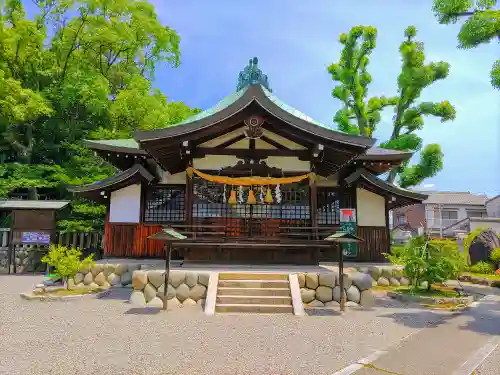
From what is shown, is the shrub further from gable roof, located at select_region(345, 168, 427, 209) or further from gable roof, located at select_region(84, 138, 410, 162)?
gable roof, located at select_region(84, 138, 410, 162)

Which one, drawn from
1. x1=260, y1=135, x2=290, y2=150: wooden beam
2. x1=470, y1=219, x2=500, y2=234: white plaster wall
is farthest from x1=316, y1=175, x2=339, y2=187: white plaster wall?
x1=470, y1=219, x2=500, y2=234: white plaster wall

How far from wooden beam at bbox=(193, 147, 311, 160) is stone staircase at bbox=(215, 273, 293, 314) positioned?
15.1 feet

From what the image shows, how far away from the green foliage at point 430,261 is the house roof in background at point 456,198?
1343 inches

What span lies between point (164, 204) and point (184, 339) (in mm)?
8877

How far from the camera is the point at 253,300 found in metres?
8.81

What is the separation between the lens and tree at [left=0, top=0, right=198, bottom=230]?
20.2 meters

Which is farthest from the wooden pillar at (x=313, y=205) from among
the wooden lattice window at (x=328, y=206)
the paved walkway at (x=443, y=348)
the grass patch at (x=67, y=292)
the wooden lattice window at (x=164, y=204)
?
the grass patch at (x=67, y=292)

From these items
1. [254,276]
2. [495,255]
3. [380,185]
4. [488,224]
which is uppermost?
[380,185]

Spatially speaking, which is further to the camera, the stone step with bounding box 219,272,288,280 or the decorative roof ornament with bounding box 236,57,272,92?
the decorative roof ornament with bounding box 236,57,272,92

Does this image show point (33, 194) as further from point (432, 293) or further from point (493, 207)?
point (493, 207)

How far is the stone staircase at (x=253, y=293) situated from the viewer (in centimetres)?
852

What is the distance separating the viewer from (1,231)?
17578 millimetres

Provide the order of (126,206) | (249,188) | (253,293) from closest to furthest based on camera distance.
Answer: (253,293), (249,188), (126,206)

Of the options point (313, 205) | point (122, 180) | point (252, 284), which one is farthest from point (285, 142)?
point (122, 180)
